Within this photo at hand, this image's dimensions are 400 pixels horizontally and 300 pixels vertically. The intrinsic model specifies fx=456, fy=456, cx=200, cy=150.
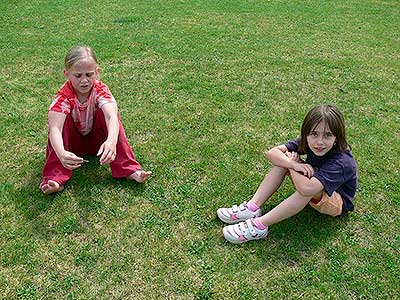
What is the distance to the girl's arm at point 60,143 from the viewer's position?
3.39 metres

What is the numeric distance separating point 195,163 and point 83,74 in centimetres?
126

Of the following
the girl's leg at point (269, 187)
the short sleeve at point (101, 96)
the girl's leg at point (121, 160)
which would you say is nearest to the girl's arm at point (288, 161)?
the girl's leg at point (269, 187)

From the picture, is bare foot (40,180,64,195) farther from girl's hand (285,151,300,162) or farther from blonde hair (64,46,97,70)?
girl's hand (285,151,300,162)

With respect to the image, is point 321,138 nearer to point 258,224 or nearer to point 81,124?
point 258,224

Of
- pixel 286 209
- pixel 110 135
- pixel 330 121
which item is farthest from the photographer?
pixel 110 135

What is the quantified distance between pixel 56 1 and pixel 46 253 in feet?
25.0

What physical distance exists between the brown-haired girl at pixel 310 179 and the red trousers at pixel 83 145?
0.88 metres

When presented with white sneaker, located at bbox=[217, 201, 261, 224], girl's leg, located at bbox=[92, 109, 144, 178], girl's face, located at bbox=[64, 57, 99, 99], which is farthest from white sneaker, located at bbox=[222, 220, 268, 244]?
girl's face, located at bbox=[64, 57, 99, 99]

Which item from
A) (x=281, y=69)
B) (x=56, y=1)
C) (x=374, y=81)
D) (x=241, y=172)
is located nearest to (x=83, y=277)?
(x=241, y=172)

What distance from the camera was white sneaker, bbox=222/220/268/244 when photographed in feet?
10.6

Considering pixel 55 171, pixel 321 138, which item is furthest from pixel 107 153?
pixel 321 138

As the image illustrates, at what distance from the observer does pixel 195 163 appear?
4.14 m

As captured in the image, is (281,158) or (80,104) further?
(80,104)

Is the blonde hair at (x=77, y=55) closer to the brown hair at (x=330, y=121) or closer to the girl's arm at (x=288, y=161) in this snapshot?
the girl's arm at (x=288, y=161)
